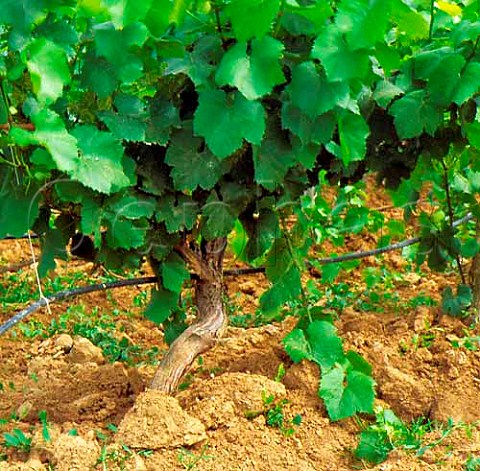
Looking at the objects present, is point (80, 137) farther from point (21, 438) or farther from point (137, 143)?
point (21, 438)

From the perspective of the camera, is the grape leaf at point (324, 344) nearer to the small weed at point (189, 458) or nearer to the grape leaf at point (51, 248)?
the small weed at point (189, 458)

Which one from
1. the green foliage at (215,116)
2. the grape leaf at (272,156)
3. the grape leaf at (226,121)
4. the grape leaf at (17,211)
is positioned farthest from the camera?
the grape leaf at (272,156)

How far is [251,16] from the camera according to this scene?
8.23ft

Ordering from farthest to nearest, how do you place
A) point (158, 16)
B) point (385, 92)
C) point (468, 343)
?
point (468, 343) < point (385, 92) < point (158, 16)

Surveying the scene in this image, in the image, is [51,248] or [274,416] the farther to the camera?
[274,416]

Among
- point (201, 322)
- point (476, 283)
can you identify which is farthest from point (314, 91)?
point (476, 283)

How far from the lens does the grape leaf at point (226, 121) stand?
106 inches

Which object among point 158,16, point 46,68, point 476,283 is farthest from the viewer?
point 476,283

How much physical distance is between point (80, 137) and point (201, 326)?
1.07m

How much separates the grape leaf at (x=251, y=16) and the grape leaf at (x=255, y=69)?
7cm

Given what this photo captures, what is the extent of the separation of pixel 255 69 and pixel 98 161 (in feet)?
1.57

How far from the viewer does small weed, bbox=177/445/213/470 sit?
10.2ft

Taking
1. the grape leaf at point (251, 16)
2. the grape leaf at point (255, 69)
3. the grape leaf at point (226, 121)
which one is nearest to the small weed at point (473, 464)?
the grape leaf at point (226, 121)

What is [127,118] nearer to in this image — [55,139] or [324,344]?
[55,139]
